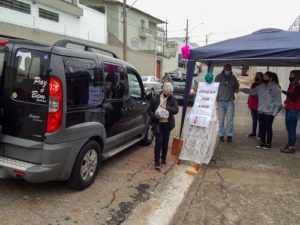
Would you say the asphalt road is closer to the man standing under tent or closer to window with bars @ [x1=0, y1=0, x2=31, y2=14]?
the man standing under tent

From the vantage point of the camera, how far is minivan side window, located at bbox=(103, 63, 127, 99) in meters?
5.12

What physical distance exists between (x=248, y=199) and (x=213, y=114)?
193 centimetres

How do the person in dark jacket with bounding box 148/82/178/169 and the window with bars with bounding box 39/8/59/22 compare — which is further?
the window with bars with bounding box 39/8/59/22

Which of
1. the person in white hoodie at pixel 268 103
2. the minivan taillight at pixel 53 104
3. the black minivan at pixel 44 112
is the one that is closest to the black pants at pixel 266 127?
the person in white hoodie at pixel 268 103

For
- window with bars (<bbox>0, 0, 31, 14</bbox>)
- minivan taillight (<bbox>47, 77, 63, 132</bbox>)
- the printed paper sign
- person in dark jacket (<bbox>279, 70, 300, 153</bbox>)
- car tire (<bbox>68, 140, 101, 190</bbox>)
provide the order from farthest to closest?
window with bars (<bbox>0, 0, 31, 14</bbox>), person in dark jacket (<bbox>279, 70, 300, 153</bbox>), the printed paper sign, car tire (<bbox>68, 140, 101, 190</bbox>), minivan taillight (<bbox>47, 77, 63, 132</bbox>)

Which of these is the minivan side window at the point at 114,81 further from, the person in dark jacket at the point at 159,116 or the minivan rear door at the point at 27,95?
the minivan rear door at the point at 27,95

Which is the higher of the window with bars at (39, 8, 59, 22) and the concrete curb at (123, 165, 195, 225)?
the window with bars at (39, 8, 59, 22)

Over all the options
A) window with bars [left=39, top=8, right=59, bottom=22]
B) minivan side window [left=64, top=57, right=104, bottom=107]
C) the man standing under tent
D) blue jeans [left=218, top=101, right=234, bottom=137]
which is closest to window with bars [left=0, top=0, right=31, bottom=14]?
window with bars [left=39, top=8, right=59, bottom=22]

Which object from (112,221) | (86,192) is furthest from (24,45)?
(112,221)

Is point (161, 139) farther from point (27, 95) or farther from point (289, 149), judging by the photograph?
point (289, 149)

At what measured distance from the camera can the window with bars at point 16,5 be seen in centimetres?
2125

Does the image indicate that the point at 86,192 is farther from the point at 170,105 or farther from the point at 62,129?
the point at 170,105

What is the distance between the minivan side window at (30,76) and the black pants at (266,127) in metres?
5.16

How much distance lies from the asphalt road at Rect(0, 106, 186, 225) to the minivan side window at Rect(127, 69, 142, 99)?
5.05 ft
